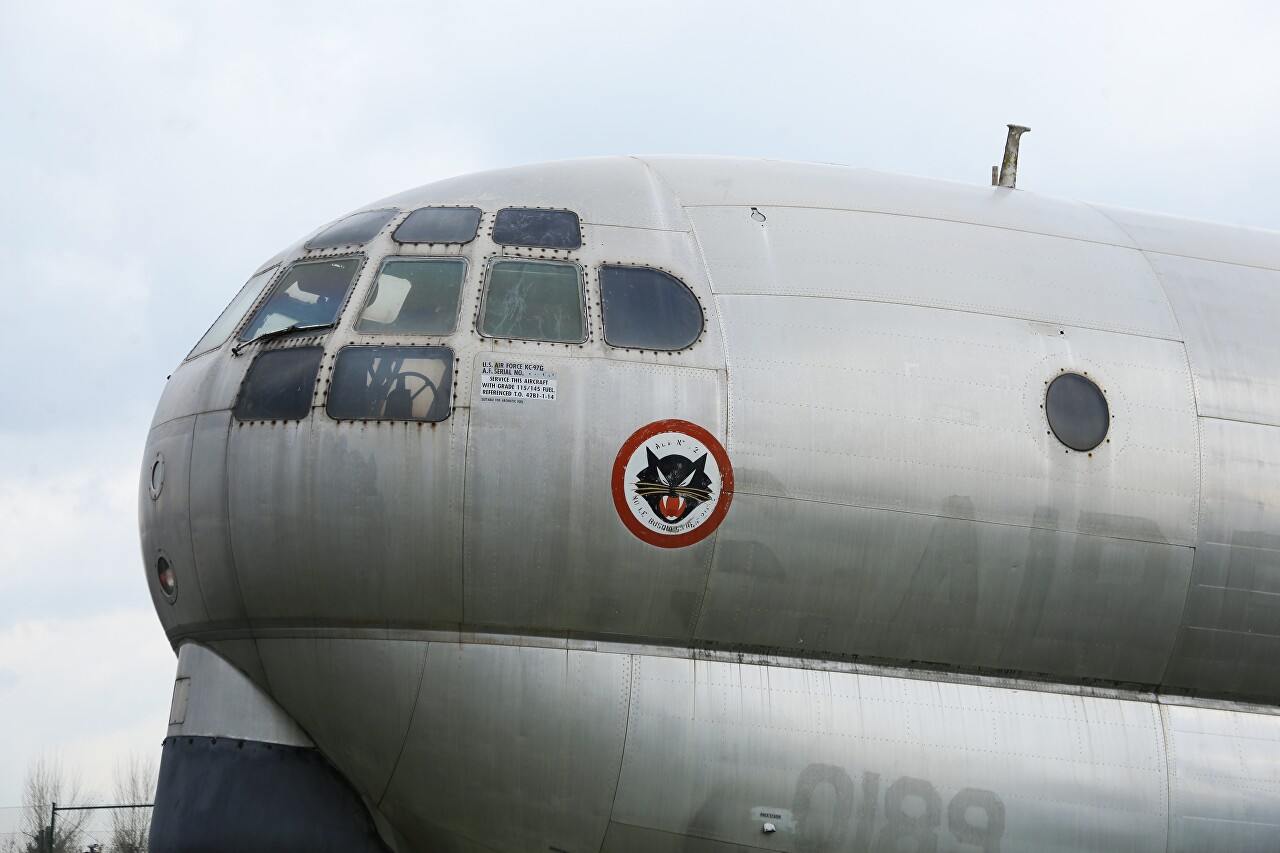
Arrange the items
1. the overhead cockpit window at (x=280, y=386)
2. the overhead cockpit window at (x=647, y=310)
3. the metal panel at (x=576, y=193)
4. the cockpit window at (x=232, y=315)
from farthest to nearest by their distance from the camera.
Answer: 1. the cockpit window at (x=232, y=315)
2. the metal panel at (x=576, y=193)
3. the overhead cockpit window at (x=647, y=310)
4. the overhead cockpit window at (x=280, y=386)

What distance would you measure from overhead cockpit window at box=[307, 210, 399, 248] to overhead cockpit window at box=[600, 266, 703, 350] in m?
1.91

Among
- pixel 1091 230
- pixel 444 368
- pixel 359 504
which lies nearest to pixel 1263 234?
pixel 1091 230

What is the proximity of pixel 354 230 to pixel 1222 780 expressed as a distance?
25.8 feet

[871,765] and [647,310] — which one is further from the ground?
[647,310]

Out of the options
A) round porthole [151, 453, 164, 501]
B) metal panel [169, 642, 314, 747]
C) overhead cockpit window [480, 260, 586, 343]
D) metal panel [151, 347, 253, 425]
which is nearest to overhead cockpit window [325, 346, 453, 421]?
overhead cockpit window [480, 260, 586, 343]

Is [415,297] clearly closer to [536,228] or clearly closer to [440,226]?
[440,226]

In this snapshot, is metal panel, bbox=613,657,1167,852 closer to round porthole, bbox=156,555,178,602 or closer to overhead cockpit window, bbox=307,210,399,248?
round porthole, bbox=156,555,178,602

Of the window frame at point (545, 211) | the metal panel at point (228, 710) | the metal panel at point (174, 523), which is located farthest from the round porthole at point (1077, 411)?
the metal panel at point (174, 523)

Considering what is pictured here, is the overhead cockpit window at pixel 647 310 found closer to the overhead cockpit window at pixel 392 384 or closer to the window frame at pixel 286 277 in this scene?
the overhead cockpit window at pixel 392 384

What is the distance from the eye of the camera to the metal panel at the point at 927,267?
10.2 meters

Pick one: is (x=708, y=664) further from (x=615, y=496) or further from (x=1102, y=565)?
(x=1102, y=565)

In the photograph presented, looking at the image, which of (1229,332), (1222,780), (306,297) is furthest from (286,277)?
(1222,780)

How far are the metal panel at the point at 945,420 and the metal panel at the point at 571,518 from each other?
0.57m

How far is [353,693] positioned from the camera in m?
9.45
